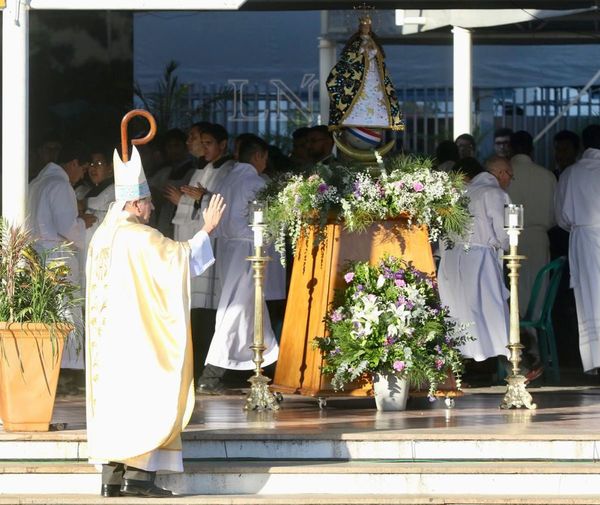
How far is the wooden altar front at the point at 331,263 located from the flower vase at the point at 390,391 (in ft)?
0.36

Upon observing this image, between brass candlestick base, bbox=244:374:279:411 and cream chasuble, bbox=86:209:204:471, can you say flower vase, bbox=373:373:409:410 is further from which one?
cream chasuble, bbox=86:209:204:471

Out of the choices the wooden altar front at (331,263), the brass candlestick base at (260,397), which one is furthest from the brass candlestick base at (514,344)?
the brass candlestick base at (260,397)

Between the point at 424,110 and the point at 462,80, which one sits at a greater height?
the point at 462,80

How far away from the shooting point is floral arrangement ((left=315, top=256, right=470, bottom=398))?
11.2 m

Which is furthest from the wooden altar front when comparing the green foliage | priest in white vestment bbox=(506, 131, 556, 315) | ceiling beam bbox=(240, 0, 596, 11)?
ceiling beam bbox=(240, 0, 596, 11)

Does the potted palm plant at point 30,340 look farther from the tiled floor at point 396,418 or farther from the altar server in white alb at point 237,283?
the altar server in white alb at point 237,283

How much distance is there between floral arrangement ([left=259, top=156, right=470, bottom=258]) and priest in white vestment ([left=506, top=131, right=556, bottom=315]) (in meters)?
3.33

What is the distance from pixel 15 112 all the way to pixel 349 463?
11.0 ft

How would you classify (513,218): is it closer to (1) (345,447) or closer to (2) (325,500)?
(1) (345,447)

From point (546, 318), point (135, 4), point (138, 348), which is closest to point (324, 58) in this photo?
point (546, 318)

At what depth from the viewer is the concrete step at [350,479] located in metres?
9.65

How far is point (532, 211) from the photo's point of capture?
15.0 meters

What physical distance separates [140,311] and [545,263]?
20.1 feet

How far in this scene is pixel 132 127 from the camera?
51.3 feet
